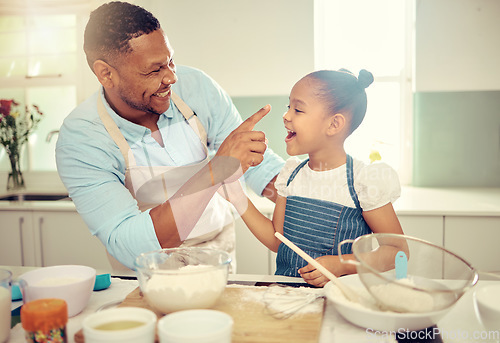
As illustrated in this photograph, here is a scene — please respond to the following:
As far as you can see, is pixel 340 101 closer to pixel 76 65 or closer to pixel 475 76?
pixel 475 76

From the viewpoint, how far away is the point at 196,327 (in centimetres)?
74

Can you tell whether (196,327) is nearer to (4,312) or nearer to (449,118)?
(4,312)

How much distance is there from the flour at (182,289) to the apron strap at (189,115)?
2.89 ft

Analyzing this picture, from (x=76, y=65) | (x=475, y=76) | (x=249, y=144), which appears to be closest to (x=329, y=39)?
(x=475, y=76)

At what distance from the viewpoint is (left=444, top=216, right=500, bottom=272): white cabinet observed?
2.21 m

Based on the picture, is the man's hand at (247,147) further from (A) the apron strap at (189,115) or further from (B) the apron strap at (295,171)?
(A) the apron strap at (189,115)

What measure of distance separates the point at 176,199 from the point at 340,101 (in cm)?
56

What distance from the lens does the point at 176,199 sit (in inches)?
50.4

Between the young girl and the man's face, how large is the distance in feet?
1.37

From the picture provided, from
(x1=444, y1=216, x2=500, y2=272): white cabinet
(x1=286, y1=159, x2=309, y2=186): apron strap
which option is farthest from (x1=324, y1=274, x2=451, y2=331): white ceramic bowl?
(x1=444, y1=216, x2=500, y2=272): white cabinet

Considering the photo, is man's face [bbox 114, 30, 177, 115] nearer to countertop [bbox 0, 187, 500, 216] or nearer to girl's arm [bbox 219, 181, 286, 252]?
girl's arm [bbox 219, 181, 286, 252]

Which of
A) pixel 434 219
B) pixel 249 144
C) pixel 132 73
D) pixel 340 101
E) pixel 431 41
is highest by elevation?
pixel 431 41

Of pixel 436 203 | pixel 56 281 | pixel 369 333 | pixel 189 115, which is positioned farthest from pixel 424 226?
pixel 56 281

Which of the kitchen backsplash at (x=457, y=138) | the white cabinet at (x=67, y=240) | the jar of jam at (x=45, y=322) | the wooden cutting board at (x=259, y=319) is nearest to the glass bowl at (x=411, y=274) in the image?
the wooden cutting board at (x=259, y=319)
